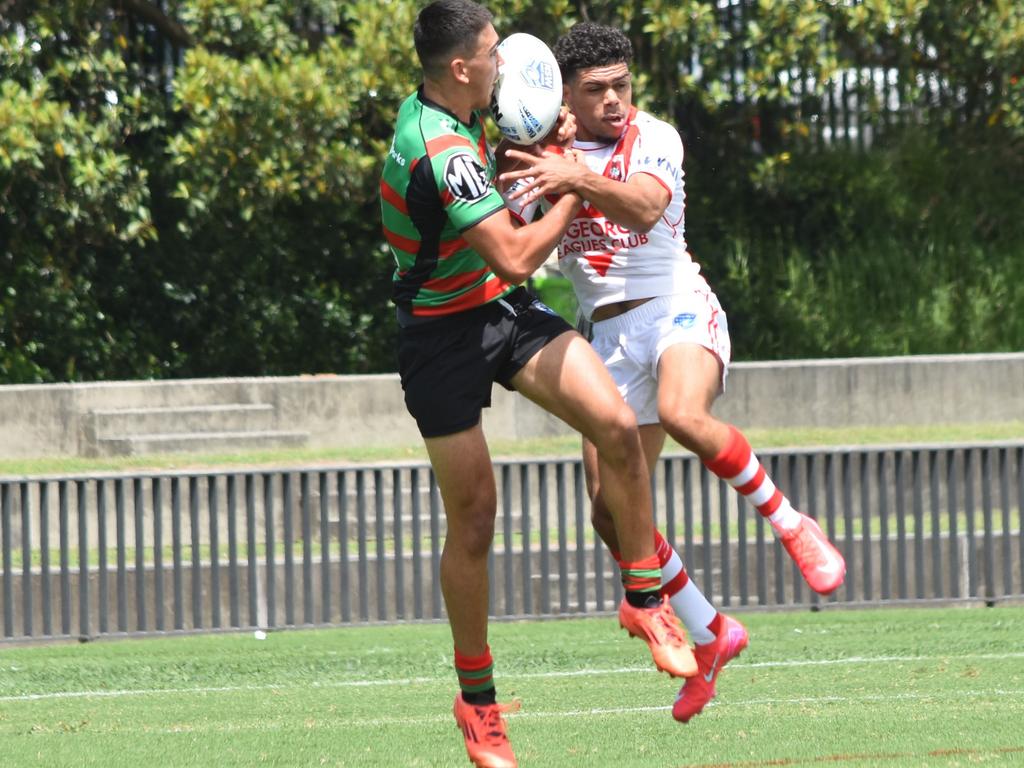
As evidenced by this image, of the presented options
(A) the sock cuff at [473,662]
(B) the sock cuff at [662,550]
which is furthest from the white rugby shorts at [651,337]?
(A) the sock cuff at [473,662]

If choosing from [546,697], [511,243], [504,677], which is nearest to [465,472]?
[511,243]

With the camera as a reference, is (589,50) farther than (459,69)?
Yes

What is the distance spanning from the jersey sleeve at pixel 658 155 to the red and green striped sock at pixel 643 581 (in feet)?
4.20

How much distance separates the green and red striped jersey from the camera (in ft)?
18.7

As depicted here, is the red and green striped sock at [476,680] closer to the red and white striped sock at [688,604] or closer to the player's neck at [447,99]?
the red and white striped sock at [688,604]

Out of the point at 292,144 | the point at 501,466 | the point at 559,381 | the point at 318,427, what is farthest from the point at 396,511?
the point at 559,381

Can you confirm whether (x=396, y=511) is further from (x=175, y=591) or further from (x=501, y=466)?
(x=175, y=591)

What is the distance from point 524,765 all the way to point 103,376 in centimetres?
1150

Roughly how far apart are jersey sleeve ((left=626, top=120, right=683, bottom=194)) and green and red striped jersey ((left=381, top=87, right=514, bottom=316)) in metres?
0.51

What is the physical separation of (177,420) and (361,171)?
270 centimetres

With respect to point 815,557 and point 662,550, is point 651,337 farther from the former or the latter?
point 815,557

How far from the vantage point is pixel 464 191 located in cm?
568

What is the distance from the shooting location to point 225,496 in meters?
12.3

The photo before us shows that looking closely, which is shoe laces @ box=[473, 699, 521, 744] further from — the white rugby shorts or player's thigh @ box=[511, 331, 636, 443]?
the white rugby shorts
